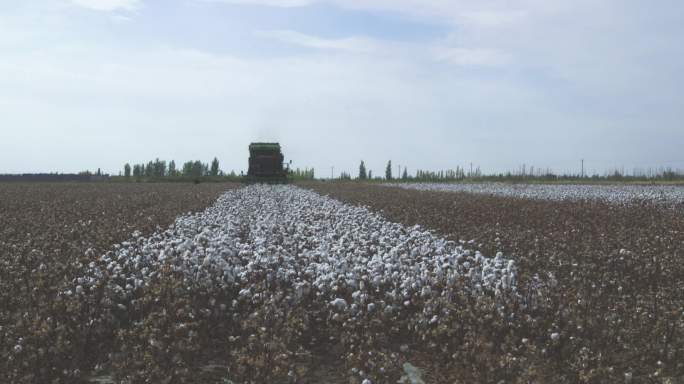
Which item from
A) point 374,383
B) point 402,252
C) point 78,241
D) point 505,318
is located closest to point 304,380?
point 374,383

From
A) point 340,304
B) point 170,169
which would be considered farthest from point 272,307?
point 170,169

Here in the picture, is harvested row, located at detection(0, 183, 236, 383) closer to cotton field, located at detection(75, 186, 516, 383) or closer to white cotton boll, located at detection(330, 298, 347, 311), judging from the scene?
cotton field, located at detection(75, 186, 516, 383)

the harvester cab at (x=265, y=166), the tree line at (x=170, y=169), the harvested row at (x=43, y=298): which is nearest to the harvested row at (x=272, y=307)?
the harvested row at (x=43, y=298)

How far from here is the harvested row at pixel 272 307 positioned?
6.40 meters

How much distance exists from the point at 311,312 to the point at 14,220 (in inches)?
453

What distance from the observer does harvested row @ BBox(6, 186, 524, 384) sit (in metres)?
6.40

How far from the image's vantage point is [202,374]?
657 cm

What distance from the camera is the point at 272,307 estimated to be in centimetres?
756

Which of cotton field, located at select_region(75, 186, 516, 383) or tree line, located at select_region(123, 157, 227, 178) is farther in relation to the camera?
tree line, located at select_region(123, 157, 227, 178)

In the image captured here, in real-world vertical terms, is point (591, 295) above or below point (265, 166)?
below

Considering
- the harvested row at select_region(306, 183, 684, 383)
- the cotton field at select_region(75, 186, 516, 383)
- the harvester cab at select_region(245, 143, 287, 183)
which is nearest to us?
the harvested row at select_region(306, 183, 684, 383)

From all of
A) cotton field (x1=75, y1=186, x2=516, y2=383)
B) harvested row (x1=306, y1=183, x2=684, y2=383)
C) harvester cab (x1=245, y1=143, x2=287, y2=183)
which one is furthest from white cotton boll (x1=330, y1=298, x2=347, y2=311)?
harvester cab (x1=245, y1=143, x2=287, y2=183)

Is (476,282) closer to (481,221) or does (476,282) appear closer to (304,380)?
(304,380)

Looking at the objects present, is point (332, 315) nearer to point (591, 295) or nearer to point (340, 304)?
point (340, 304)
